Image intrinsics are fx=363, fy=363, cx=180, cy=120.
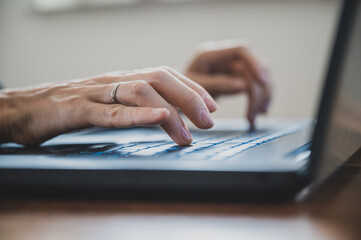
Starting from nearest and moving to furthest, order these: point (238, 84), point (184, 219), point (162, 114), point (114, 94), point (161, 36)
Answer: point (184, 219)
point (162, 114)
point (114, 94)
point (238, 84)
point (161, 36)

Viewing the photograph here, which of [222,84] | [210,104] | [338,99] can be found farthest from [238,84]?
[338,99]

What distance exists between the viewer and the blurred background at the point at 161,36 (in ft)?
5.47

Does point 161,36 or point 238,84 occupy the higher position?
point 161,36

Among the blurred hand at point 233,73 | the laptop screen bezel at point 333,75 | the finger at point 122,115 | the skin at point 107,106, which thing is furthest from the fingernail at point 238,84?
the laptop screen bezel at point 333,75

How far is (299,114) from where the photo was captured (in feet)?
5.67

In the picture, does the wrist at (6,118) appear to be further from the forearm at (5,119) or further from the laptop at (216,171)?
the laptop at (216,171)

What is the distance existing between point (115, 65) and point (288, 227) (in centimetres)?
180

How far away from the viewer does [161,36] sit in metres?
1.84

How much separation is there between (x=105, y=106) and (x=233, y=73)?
2.14ft

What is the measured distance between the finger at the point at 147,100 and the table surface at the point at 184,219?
0.15 meters

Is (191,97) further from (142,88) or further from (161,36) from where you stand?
(161,36)

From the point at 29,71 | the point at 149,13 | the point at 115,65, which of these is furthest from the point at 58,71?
the point at 149,13

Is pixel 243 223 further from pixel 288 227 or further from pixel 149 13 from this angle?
pixel 149 13

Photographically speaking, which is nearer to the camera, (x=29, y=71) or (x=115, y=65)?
(x=115, y=65)
